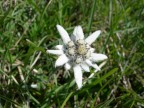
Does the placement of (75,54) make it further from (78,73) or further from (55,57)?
(55,57)

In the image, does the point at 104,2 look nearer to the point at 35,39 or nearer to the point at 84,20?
the point at 84,20

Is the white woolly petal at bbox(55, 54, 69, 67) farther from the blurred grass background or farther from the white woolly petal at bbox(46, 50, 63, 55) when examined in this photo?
the blurred grass background

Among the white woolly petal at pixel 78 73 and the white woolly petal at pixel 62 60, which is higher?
the white woolly petal at pixel 62 60

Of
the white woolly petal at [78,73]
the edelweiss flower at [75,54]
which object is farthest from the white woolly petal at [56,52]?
the white woolly petal at [78,73]

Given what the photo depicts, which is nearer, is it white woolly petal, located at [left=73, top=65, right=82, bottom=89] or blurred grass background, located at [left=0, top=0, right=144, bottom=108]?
white woolly petal, located at [left=73, top=65, right=82, bottom=89]

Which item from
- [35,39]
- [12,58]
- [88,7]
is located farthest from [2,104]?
[88,7]

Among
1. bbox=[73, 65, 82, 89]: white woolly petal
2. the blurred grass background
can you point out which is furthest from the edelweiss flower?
the blurred grass background

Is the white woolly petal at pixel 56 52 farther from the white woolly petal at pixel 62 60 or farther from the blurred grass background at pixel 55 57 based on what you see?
the blurred grass background at pixel 55 57

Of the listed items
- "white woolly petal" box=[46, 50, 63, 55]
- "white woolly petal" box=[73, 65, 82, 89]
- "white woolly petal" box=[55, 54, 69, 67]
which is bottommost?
"white woolly petal" box=[73, 65, 82, 89]
